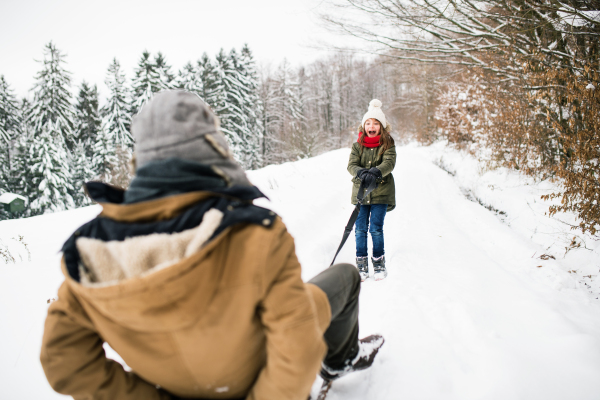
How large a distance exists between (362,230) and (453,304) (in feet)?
3.97

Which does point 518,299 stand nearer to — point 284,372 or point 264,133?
point 284,372

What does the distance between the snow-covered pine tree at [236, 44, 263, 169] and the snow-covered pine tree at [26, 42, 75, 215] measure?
51.4ft

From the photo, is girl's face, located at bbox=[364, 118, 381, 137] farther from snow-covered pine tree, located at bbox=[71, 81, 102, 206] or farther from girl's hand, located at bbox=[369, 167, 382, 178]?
snow-covered pine tree, located at bbox=[71, 81, 102, 206]

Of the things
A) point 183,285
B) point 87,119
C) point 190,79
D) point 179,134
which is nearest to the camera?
point 183,285

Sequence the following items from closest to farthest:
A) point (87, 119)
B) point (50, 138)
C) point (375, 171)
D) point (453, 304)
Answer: point (453, 304) → point (375, 171) → point (50, 138) → point (87, 119)

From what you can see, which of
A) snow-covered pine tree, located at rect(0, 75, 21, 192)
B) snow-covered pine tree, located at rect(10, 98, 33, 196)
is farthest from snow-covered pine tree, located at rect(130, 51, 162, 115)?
snow-covered pine tree, located at rect(0, 75, 21, 192)

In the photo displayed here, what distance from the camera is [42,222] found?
682cm

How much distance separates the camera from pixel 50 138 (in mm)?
24891

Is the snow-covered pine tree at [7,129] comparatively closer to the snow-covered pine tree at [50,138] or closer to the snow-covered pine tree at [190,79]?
the snow-covered pine tree at [50,138]

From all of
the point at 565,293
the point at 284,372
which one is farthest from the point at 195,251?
the point at 565,293

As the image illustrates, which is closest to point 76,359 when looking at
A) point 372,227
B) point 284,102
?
point 372,227

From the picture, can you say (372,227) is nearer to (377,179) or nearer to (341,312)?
(377,179)

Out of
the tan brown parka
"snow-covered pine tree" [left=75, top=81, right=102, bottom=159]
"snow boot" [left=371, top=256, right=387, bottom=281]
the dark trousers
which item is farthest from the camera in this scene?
"snow-covered pine tree" [left=75, top=81, right=102, bottom=159]

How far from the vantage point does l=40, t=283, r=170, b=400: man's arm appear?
1.07 m
